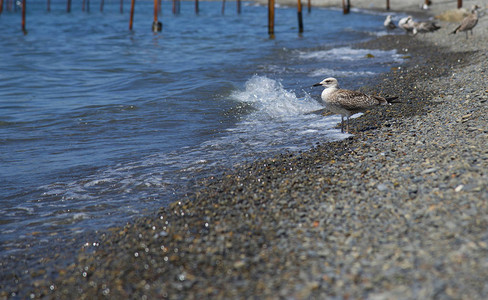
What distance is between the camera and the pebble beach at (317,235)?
3.87 m

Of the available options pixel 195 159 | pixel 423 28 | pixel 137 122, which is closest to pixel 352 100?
pixel 195 159

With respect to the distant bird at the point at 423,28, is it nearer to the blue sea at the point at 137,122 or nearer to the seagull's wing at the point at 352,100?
the blue sea at the point at 137,122

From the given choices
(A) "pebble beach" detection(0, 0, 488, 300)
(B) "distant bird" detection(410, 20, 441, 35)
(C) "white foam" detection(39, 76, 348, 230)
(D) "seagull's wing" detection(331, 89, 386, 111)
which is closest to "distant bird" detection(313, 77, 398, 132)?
(D) "seagull's wing" detection(331, 89, 386, 111)

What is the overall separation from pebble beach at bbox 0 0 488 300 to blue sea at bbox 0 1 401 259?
808 mm

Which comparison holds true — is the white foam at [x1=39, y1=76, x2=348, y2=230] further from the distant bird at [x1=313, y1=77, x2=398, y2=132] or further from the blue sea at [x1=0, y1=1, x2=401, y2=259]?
the distant bird at [x1=313, y1=77, x2=398, y2=132]

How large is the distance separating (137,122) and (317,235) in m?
7.68

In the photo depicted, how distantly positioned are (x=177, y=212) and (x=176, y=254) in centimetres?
114

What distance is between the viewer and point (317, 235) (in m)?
4.70

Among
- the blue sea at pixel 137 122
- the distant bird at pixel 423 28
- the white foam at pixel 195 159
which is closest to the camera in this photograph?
the blue sea at pixel 137 122

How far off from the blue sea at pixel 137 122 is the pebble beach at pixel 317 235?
2.65 ft

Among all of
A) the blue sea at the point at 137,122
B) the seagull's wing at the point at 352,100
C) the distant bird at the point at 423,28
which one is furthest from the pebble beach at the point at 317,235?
the distant bird at the point at 423,28

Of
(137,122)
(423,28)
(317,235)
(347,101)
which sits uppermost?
(423,28)

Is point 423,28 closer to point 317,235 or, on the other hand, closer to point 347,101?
point 347,101

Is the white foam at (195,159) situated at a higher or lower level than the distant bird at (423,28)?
lower
